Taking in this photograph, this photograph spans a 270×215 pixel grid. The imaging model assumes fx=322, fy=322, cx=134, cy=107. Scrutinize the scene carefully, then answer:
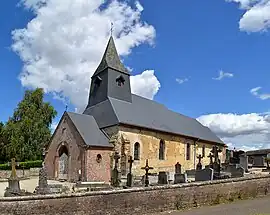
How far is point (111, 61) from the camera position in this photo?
33.1 metres

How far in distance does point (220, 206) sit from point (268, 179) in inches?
194

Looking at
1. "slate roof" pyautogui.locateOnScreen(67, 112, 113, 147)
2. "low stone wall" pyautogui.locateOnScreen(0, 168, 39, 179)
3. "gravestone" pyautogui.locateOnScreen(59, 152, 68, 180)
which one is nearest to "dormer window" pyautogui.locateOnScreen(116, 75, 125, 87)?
"slate roof" pyautogui.locateOnScreen(67, 112, 113, 147)

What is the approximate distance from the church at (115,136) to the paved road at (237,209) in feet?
39.1

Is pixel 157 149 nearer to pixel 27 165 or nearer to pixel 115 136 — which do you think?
pixel 115 136

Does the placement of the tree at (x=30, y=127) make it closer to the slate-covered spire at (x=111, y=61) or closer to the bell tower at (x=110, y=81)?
the bell tower at (x=110, y=81)

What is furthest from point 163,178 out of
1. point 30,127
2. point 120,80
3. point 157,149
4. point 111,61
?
point 30,127

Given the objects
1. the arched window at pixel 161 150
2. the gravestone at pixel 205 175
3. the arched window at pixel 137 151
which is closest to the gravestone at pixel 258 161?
the arched window at pixel 161 150

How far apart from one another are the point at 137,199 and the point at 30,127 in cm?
3369

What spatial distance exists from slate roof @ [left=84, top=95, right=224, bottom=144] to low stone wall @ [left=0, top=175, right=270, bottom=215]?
13.1m

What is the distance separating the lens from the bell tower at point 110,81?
3164 centimetres

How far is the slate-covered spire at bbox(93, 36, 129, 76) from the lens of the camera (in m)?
32.7

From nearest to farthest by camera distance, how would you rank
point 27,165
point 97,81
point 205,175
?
point 205,175, point 97,81, point 27,165

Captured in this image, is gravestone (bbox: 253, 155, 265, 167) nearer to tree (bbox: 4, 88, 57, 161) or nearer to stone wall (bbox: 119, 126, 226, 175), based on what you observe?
stone wall (bbox: 119, 126, 226, 175)

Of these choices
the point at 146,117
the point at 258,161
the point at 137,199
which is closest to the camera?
the point at 137,199
